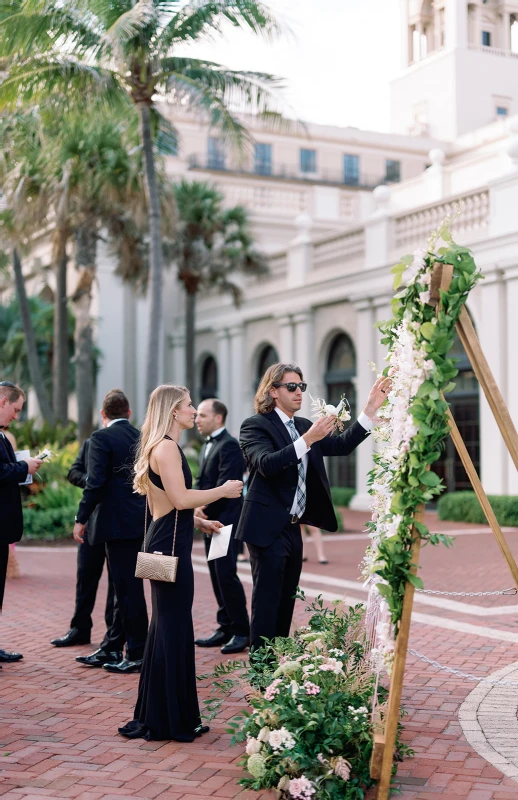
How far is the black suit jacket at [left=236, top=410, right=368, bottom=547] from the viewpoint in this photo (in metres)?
5.43

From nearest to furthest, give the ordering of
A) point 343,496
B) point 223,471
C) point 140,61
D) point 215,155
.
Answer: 1. point 223,471
2. point 140,61
3. point 343,496
4. point 215,155

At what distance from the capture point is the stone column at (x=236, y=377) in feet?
96.1

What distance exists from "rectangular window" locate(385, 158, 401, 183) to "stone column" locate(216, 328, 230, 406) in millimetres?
22134

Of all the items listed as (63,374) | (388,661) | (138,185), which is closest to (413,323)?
(388,661)

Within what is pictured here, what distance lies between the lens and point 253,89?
1596 centimetres

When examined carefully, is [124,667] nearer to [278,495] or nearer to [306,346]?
[278,495]

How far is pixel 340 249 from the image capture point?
24406 millimetres

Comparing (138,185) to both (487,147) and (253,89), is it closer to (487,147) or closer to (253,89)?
(253,89)

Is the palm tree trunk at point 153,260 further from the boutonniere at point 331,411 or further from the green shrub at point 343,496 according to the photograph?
the boutonniere at point 331,411

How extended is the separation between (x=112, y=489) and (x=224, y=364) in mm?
23244

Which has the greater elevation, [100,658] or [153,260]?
[153,260]

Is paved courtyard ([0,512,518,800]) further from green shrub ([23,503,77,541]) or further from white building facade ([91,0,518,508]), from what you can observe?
white building facade ([91,0,518,508])

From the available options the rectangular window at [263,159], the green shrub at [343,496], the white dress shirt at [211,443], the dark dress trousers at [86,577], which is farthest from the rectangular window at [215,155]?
the dark dress trousers at [86,577]

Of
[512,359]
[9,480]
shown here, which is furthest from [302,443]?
[512,359]
